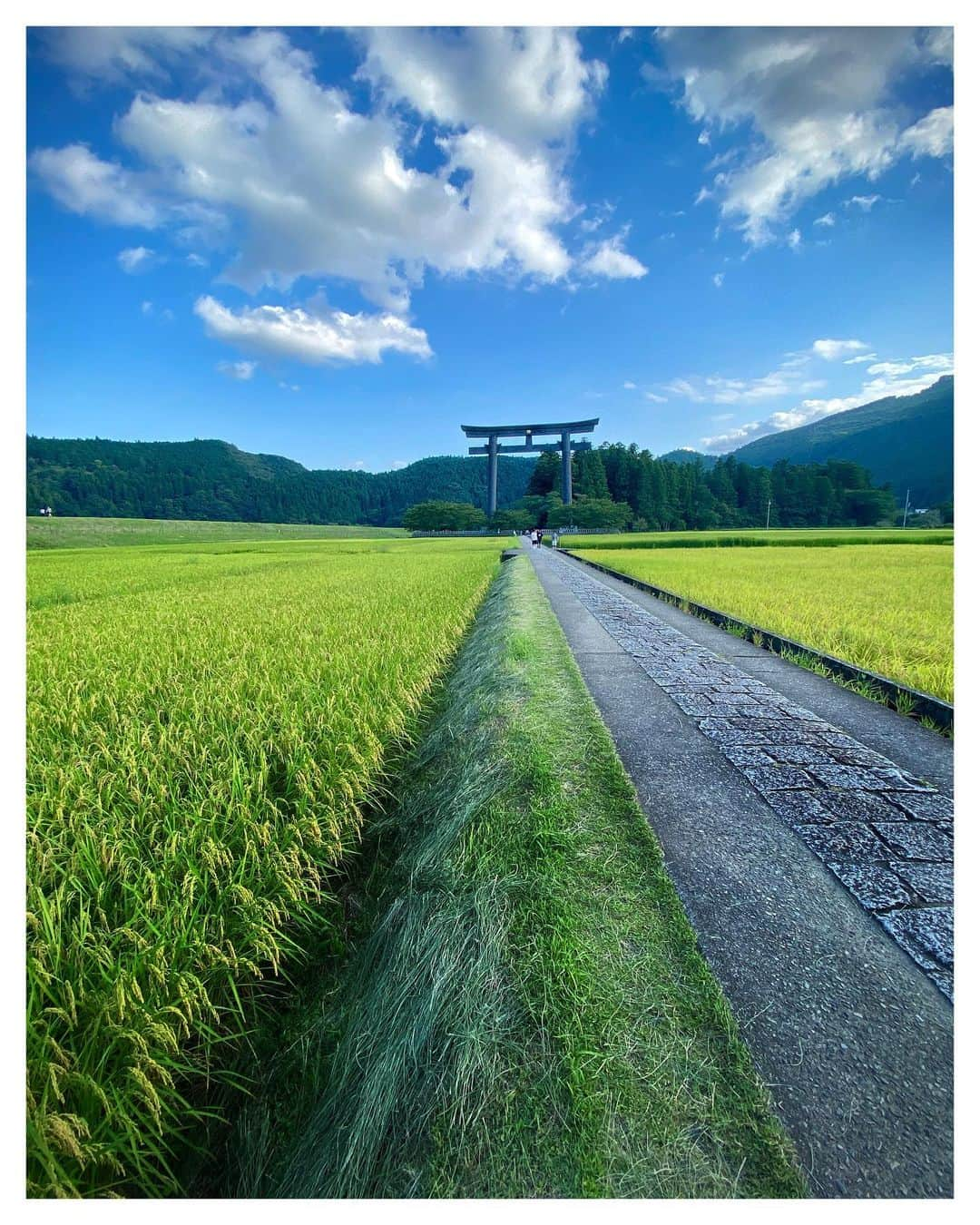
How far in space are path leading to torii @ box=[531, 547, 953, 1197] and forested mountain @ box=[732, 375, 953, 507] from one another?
6466 centimetres

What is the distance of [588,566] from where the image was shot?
18.5m

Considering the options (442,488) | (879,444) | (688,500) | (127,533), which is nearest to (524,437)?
(688,500)

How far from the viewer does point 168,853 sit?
1865mm

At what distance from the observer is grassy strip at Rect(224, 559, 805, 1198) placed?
1.03 meters

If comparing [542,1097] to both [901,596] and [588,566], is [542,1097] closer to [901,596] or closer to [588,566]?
[901,596]

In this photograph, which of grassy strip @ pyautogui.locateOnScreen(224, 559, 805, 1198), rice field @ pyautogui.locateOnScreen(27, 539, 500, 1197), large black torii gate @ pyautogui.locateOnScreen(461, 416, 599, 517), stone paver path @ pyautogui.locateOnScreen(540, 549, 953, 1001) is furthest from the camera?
Result: large black torii gate @ pyautogui.locateOnScreen(461, 416, 599, 517)

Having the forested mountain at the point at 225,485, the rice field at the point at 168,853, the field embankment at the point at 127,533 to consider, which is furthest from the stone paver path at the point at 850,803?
the forested mountain at the point at 225,485

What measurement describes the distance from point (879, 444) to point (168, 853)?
141873mm

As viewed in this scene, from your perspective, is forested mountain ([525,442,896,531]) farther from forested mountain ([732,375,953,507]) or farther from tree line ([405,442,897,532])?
forested mountain ([732,375,953,507])

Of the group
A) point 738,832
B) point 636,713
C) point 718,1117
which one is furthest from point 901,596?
point 718,1117

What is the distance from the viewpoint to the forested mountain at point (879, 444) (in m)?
75.2

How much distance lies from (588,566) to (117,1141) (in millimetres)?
18148

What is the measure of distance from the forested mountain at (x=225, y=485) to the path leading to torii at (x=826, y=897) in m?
76.6

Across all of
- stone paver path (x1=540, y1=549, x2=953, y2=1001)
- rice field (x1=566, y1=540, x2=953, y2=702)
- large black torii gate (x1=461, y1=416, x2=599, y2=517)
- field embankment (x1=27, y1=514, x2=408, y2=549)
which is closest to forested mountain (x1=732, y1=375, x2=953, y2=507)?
large black torii gate (x1=461, y1=416, x2=599, y2=517)
